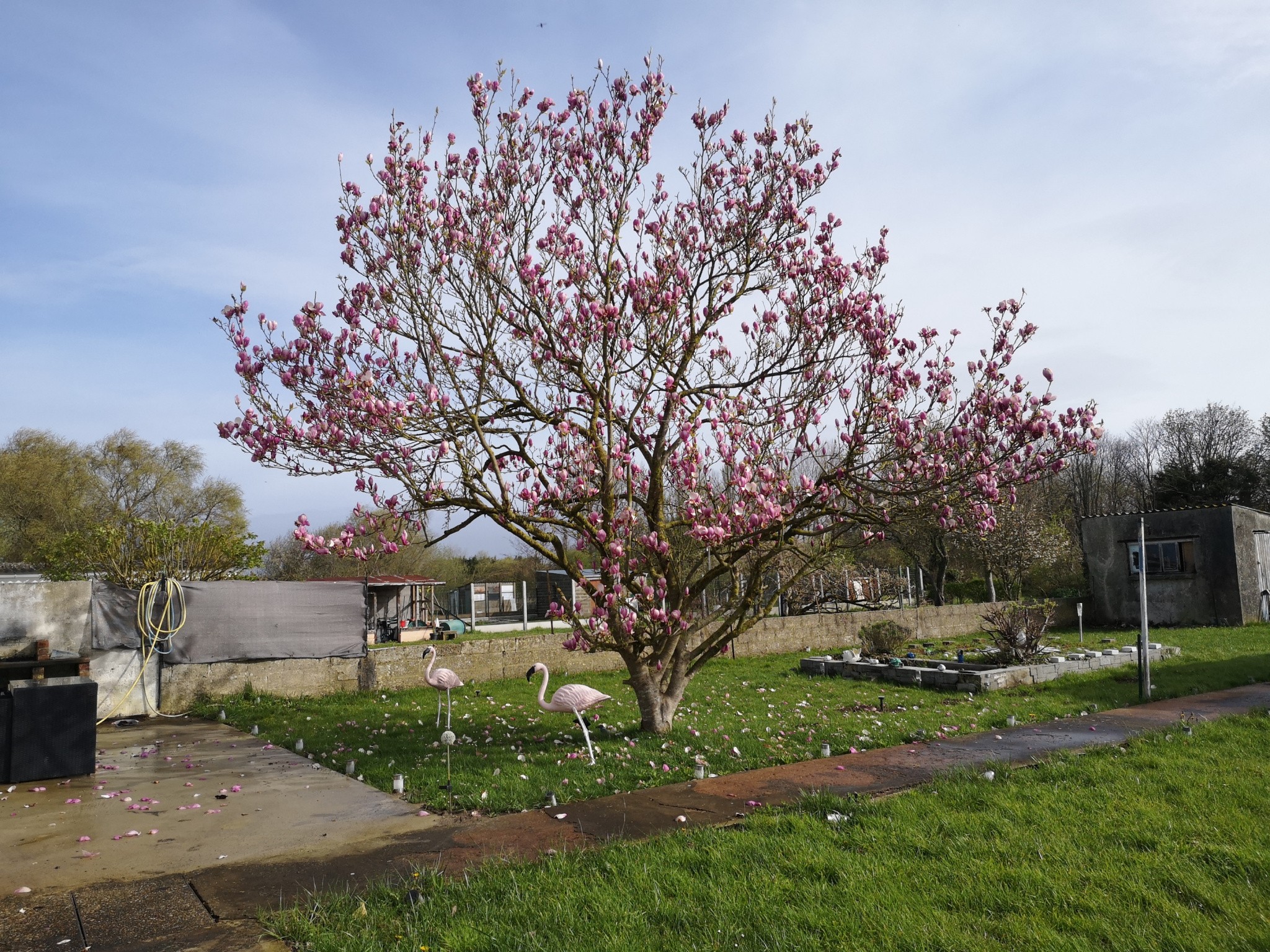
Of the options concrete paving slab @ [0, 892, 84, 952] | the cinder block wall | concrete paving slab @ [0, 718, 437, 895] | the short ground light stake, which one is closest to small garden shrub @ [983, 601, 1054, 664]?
the cinder block wall

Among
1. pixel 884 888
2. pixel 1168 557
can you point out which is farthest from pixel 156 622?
pixel 1168 557

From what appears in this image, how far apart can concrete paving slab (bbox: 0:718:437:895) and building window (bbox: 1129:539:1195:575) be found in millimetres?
24053

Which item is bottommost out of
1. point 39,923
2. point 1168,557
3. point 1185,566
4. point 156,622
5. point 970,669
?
point 970,669

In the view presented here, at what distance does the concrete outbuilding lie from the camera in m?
21.9

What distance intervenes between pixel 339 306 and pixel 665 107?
3612 millimetres

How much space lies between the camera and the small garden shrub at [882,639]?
47.9ft

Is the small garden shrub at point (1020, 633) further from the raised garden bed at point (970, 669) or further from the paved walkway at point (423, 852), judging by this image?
the paved walkway at point (423, 852)

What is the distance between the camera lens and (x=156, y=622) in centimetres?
1054

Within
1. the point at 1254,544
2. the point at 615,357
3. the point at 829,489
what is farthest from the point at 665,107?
the point at 1254,544

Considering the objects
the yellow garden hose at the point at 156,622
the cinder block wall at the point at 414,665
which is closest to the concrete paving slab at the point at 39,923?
the yellow garden hose at the point at 156,622

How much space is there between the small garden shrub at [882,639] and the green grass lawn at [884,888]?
9.30m

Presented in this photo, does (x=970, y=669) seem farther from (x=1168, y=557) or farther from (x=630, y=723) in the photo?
(x=1168, y=557)

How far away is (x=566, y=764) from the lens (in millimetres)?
6875

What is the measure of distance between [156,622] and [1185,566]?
84.5 feet
